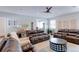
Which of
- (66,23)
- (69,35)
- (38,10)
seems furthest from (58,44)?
(38,10)

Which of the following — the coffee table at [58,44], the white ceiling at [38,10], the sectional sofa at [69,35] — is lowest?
the coffee table at [58,44]

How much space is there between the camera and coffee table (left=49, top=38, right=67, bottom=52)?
1.23 metres

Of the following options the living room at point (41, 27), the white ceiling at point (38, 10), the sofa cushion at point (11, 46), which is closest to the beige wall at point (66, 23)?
the living room at point (41, 27)

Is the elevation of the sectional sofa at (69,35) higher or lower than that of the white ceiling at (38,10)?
lower

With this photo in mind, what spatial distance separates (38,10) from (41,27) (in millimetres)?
291

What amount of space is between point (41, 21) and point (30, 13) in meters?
0.23

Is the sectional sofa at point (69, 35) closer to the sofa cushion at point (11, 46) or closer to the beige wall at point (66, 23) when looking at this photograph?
the beige wall at point (66, 23)

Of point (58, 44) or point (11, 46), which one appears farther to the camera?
point (58, 44)

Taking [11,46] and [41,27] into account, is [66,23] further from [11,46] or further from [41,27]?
[11,46]

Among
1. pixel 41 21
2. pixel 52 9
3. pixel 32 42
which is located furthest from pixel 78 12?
pixel 32 42

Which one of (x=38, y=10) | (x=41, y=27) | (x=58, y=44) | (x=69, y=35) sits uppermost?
(x=38, y=10)

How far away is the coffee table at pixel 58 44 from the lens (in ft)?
4.02

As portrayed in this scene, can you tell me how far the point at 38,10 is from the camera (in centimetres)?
128

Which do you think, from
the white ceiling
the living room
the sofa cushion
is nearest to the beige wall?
the living room
